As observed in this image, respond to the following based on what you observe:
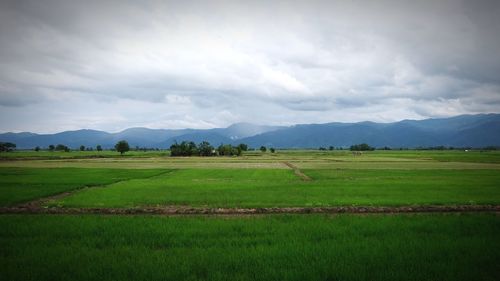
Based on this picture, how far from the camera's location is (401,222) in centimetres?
1377

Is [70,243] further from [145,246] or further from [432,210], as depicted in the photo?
[432,210]

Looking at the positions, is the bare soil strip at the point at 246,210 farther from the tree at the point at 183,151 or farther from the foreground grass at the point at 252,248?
the tree at the point at 183,151

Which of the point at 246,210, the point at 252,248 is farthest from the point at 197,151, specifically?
the point at 252,248

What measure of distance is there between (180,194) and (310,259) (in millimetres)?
16601

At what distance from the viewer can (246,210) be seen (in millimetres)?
17828

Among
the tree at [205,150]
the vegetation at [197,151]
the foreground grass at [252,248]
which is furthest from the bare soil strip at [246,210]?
the vegetation at [197,151]

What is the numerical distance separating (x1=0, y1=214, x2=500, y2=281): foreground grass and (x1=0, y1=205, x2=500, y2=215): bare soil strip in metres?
2.89

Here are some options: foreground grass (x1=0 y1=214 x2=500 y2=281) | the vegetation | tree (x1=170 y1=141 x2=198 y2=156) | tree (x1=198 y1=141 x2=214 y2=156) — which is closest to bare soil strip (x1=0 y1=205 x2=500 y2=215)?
foreground grass (x1=0 y1=214 x2=500 y2=281)

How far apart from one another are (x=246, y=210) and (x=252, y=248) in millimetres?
7761

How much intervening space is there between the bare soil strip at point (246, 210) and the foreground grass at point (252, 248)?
2.89 metres

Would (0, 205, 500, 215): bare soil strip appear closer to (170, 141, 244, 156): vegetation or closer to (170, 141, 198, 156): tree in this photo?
(170, 141, 244, 156): vegetation

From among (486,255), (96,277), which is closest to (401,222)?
(486,255)

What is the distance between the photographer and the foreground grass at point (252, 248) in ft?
26.7

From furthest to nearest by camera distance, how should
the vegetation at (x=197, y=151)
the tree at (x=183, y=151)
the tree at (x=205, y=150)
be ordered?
the tree at (x=183, y=151), the vegetation at (x=197, y=151), the tree at (x=205, y=150)
